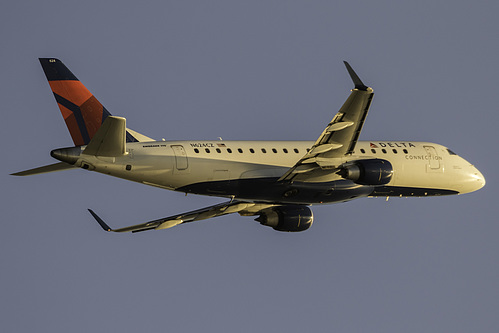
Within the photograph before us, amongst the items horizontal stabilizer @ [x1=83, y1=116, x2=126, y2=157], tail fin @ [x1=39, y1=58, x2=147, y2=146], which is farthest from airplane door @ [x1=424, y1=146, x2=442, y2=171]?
horizontal stabilizer @ [x1=83, y1=116, x2=126, y2=157]

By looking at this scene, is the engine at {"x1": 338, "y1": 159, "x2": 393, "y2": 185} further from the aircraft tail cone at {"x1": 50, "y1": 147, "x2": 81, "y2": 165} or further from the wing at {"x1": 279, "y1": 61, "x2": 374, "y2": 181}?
the aircraft tail cone at {"x1": 50, "y1": 147, "x2": 81, "y2": 165}

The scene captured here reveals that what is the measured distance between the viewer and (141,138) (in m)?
50.2

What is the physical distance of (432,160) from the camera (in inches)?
2181

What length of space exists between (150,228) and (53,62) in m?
11.0

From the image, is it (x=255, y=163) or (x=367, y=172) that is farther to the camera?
(x=255, y=163)

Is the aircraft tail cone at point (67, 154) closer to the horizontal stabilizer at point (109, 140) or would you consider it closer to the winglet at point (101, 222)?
the horizontal stabilizer at point (109, 140)

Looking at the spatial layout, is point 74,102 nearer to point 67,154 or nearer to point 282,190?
point 67,154

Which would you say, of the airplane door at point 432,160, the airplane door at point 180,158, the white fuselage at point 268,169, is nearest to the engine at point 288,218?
the white fuselage at point 268,169

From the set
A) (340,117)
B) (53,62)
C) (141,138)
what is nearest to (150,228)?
(141,138)

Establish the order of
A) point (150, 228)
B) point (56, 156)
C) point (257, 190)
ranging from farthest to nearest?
point (150, 228)
point (257, 190)
point (56, 156)

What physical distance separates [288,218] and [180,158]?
399 inches

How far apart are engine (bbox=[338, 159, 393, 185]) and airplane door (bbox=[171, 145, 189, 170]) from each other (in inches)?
313

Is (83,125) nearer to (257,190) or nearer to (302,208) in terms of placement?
(257,190)

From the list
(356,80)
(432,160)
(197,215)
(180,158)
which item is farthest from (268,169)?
(432,160)
